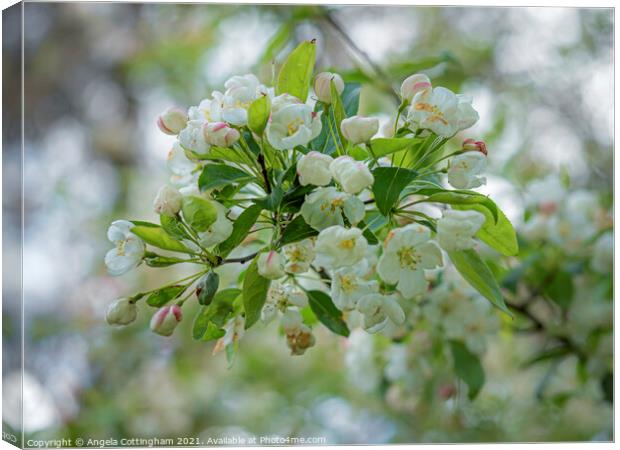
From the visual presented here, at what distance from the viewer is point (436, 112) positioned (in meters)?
0.63

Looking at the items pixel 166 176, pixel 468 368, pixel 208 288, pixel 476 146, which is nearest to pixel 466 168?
pixel 476 146

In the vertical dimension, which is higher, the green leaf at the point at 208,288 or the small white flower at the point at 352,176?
the small white flower at the point at 352,176

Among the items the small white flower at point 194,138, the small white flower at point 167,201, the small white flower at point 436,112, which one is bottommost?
the small white flower at point 167,201

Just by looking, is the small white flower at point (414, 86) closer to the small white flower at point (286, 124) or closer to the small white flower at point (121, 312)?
the small white flower at point (286, 124)

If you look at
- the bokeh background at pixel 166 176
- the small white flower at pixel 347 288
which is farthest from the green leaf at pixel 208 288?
the bokeh background at pixel 166 176

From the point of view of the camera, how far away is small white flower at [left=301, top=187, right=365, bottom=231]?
0.61 metres

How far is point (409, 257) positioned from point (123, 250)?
238mm

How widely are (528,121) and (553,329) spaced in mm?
1209

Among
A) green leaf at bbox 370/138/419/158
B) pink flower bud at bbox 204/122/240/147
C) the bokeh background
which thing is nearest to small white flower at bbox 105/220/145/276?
pink flower bud at bbox 204/122/240/147

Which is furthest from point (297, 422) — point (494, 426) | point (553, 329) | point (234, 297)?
point (234, 297)

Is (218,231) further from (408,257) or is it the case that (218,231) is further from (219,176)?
(408,257)

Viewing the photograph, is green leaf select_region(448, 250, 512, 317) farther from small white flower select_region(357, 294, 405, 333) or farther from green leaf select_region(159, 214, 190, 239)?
green leaf select_region(159, 214, 190, 239)

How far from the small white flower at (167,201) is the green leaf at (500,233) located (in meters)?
0.24

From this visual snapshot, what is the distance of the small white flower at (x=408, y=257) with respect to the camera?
0.63 m
